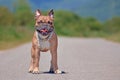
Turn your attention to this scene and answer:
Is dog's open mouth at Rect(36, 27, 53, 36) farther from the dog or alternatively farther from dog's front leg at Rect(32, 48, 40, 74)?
dog's front leg at Rect(32, 48, 40, 74)

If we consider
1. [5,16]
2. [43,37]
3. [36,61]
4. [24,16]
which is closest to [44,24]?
[43,37]

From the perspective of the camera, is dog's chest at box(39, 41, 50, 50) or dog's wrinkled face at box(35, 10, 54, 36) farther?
dog's chest at box(39, 41, 50, 50)

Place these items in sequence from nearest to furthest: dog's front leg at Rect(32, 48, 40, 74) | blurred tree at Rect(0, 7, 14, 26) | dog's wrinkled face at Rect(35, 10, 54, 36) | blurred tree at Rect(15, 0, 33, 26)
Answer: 1. dog's wrinkled face at Rect(35, 10, 54, 36)
2. dog's front leg at Rect(32, 48, 40, 74)
3. blurred tree at Rect(0, 7, 14, 26)
4. blurred tree at Rect(15, 0, 33, 26)

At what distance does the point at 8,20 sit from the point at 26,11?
41.1 m

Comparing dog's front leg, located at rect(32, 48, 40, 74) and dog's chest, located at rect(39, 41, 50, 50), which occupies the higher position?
dog's chest, located at rect(39, 41, 50, 50)

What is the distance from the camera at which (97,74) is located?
13078 millimetres

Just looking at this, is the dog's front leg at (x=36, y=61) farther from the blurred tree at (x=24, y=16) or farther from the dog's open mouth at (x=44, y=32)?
the blurred tree at (x=24, y=16)

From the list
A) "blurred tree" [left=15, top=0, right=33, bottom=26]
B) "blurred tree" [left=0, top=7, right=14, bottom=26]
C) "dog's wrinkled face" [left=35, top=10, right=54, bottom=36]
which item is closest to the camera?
"dog's wrinkled face" [left=35, top=10, right=54, bottom=36]

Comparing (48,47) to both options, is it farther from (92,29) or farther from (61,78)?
(92,29)

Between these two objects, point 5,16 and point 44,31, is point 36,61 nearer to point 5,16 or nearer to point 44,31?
point 44,31

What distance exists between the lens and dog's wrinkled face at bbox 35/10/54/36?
505 inches

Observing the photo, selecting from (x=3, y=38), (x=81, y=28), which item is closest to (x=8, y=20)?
(x=3, y=38)

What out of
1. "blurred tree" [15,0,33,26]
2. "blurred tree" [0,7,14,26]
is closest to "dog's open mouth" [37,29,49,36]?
"blurred tree" [0,7,14,26]

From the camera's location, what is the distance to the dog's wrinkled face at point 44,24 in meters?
12.8
